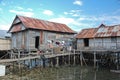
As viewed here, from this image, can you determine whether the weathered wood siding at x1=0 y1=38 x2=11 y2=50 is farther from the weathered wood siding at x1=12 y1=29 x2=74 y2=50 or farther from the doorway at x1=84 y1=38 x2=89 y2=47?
the doorway at x1=84 y1=38 x2=89 y2=47

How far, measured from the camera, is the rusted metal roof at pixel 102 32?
29019 millimetres

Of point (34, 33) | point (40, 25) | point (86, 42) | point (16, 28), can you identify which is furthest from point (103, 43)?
point (16, 28)

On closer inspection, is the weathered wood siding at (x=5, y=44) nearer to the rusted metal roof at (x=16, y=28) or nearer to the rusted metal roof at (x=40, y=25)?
the rusted metal roof at (x=16, y=28)

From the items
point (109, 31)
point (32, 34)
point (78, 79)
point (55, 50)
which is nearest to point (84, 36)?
point (109, 31)

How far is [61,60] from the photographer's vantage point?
30969mm

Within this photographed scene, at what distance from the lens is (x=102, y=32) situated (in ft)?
101

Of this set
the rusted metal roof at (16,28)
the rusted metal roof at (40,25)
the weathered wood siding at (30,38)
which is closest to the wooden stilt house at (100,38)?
the rusted metal roof at (40,25)

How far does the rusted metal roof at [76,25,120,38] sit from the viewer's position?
29019mm

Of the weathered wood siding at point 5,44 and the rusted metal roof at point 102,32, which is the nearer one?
the rusted metal roof at point 102,32

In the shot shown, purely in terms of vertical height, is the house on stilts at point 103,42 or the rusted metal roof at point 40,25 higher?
the rusted metal roof at point 40,25

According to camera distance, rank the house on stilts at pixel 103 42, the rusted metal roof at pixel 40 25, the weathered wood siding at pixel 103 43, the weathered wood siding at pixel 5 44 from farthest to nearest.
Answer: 1. the weathered wood siding at pixel 5 44
2. the rusted metal roof at pixel 40 25
3. the weathered wood siding at pixel 103 43
4. the house on stilts at pixel 103 42

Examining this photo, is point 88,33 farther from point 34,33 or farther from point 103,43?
point 34,33

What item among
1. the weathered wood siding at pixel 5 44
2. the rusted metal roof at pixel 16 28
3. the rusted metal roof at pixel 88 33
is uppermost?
the rusted metal roof at pixel 16 28

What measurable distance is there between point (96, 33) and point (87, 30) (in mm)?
3330
